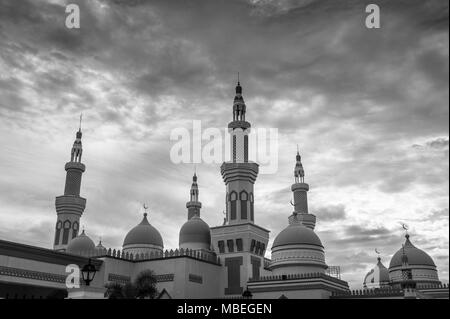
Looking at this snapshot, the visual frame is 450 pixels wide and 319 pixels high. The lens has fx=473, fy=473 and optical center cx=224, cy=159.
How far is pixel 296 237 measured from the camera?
126 feet

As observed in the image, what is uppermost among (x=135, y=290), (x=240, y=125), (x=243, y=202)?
(x=240, y=125)

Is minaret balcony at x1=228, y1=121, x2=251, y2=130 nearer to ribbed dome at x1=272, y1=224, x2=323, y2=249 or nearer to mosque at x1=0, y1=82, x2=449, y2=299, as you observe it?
mosque at x1=0, y1=82, x2=449, y2=299

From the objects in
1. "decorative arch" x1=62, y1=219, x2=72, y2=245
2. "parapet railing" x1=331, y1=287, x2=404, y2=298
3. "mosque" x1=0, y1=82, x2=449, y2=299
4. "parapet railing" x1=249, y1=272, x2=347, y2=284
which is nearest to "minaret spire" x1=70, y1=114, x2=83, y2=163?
"mosque" x1=0, y1=82, x2=449, y2=299

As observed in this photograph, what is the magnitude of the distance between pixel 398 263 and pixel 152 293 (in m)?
22.8

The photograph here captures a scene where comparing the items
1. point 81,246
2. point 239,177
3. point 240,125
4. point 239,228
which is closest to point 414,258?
point 239,228

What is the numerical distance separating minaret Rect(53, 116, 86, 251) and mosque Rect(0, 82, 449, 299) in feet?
0.33

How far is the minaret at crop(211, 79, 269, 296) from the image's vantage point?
134ft

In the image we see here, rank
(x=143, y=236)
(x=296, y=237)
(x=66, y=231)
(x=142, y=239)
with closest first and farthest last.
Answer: (x=296, y=237) → (x=142, y=239) → (x=143, y=236) → (x=66, y=231)

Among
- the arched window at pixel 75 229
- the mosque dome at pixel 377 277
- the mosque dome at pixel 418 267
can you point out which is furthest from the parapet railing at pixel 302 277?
the arched window at pixel 75 229

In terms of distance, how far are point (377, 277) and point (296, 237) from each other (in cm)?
1512

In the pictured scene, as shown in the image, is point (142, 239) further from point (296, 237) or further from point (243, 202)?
point (296, 237)
